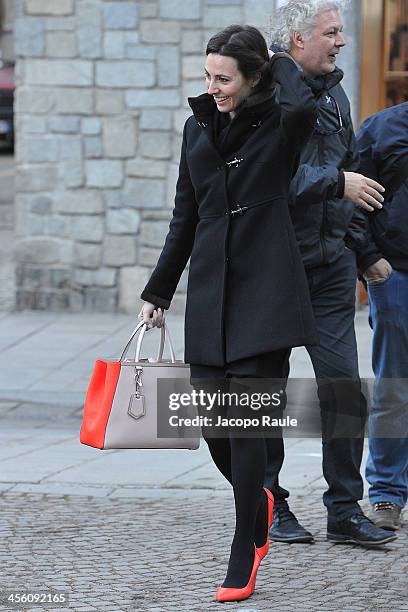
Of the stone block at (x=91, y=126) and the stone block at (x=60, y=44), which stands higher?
the stone block at (x=60, y=44)

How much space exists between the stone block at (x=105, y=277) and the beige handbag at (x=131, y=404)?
6189mm

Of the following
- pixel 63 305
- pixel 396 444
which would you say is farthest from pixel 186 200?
pixel 63 305

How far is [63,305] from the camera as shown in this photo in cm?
1080

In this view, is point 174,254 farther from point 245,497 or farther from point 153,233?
point 153,233

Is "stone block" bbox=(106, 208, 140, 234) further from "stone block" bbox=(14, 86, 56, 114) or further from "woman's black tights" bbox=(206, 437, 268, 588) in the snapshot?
"woman's black tights" bbox=(206, 437, 268, 588)

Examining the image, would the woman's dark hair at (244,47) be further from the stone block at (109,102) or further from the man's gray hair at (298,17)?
the stone block at (109,102)

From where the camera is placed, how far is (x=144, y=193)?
1051 centimetres

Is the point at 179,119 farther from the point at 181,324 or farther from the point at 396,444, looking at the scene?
the point at 396,444

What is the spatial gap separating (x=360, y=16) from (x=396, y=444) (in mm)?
5790

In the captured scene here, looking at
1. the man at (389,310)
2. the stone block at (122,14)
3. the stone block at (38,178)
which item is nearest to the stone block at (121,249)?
the stone block at (38,178)

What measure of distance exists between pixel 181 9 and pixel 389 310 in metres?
5.62

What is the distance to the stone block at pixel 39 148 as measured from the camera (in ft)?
34.7

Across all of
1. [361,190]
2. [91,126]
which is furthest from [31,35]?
[361,190]

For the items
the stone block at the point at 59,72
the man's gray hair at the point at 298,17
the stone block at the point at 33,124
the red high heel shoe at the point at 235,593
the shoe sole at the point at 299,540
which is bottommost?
the shoe sole at the point at 299,540
